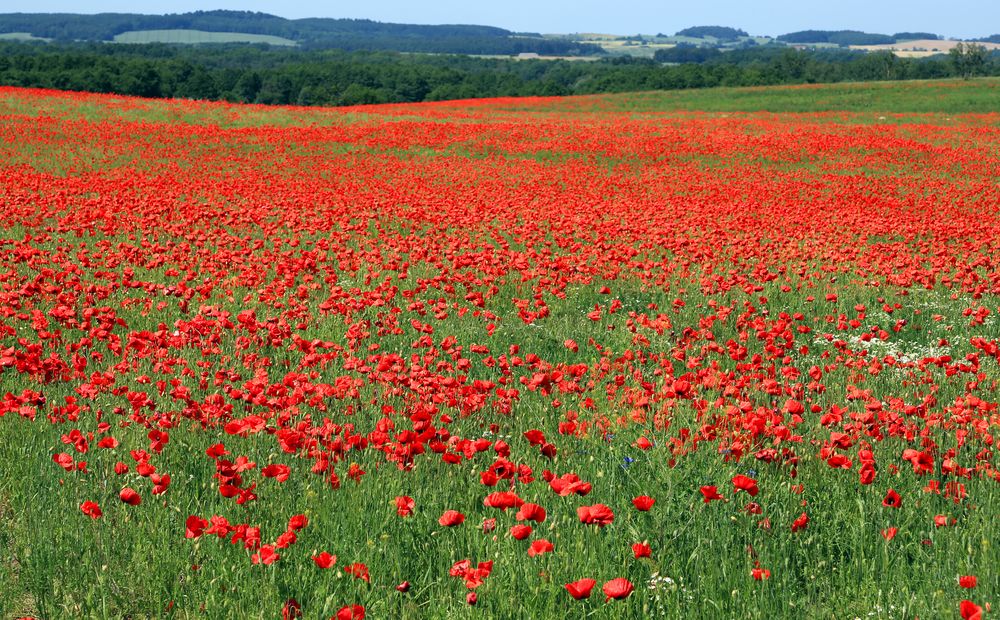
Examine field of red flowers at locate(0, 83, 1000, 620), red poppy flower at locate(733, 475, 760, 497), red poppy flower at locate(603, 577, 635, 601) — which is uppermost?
red poppy flower at locate(733, 475, 760, 497)

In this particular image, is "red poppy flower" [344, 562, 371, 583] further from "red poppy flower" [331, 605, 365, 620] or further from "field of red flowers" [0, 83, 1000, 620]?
"red poppy flower" [331, 605, 365, 620]

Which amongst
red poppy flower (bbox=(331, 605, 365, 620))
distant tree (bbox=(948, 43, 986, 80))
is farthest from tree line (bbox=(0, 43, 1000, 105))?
red poppy flower (bbox=(331, 605, 365, 620))

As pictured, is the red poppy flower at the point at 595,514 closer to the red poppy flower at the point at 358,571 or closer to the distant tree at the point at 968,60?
the red poppy flower at the point at 358,571

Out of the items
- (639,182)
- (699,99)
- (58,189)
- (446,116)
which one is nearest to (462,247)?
(58,189)

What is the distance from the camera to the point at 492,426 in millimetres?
4875

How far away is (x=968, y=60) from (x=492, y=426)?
99.7 meters

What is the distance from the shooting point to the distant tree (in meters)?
88.8

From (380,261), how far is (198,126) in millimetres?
23105

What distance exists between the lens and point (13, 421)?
4988 millimetres

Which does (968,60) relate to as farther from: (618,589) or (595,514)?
(618,589)

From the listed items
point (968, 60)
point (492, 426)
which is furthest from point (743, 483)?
point (968, 60)

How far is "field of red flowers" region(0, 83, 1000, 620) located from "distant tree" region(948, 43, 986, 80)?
88103 mm

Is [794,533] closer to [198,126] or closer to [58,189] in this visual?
[58,189]

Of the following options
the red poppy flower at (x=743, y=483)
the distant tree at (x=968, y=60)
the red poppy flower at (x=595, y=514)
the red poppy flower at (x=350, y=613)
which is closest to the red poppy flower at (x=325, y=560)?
the red poppy flower at (x=350, y=613)
